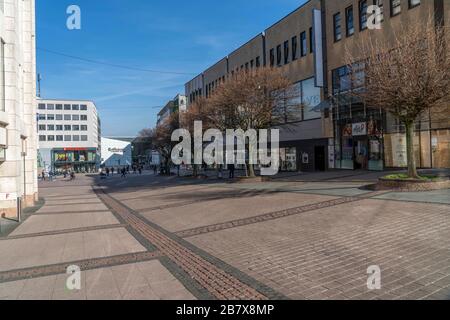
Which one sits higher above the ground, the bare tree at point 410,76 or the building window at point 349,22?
the building window at point 349,22

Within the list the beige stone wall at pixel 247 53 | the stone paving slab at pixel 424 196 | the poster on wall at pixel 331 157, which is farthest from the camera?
the beige stone wall at pixel 247 53

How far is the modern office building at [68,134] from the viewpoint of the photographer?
9738 centimetres

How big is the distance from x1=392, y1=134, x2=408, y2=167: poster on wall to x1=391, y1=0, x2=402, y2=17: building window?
7600mm

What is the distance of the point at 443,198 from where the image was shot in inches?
420

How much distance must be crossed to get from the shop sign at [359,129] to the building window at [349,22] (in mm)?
6576

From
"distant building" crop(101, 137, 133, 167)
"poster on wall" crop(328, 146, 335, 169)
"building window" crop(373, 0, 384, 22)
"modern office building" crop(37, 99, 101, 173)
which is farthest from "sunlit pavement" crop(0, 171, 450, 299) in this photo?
"distant building" crop(101, 137, 133, 167)

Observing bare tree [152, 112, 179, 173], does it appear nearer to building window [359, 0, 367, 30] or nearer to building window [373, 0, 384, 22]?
building window [359, 0, 367, 30]

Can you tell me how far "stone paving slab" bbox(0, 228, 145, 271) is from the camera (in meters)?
7.15

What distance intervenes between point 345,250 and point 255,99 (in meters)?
17.1

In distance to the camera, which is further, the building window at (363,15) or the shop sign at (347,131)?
the shop sign at (347,131)

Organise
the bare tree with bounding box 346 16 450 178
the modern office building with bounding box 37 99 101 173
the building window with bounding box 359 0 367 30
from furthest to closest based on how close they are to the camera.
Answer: the modern office building with bounding box 37 99 101 173, the building window with bounding box 359 0 367 30, the bare tree with bounding box 346 16 450 178

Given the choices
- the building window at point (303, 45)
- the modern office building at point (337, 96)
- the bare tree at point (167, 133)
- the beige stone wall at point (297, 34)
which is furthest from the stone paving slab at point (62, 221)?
the bare tree at point (167, 133)

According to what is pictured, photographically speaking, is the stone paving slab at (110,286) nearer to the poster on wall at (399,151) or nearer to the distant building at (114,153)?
the poster on wall at (399,151)

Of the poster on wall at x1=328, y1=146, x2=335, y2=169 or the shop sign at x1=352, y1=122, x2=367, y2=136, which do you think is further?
the poster on wall at x1=328, y1=146, x2=335, y2=169
